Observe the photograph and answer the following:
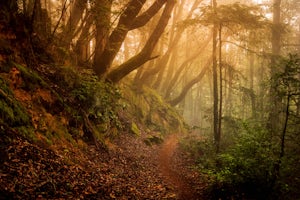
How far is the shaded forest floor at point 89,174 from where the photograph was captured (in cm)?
470

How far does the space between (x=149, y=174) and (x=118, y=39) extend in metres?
7.01

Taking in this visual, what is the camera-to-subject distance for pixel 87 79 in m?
10.6

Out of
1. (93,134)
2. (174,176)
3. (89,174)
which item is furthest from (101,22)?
(174,176)

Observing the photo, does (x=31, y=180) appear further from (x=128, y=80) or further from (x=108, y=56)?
(x=128, y=80)

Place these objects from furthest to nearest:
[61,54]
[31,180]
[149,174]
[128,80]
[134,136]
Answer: [128,80] < [134,136] < [61,54] < [149,174] < [31,180]

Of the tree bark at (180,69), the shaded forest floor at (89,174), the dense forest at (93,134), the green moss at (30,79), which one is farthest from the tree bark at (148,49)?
the tree bark at (180,69)

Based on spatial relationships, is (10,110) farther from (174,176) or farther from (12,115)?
(174,176)

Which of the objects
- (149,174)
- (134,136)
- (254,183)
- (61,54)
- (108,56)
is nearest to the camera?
(254,183)

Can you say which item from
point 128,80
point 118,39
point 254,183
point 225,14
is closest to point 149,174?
point 254,183

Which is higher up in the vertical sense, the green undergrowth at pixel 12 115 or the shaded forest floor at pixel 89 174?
the green undergrowth at pixel 12 115

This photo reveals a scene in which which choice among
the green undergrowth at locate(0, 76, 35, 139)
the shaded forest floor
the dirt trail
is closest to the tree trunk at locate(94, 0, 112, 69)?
the green undergrowth at locate(0, 76, 35, 139)

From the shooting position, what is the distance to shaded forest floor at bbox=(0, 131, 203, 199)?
15.4 feet

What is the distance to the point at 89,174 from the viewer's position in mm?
6805

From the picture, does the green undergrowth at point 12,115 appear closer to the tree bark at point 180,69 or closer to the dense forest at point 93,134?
the dense forest at point 93,134
